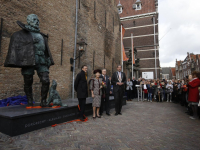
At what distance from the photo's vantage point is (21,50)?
3418 millimetres

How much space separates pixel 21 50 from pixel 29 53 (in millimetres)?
189

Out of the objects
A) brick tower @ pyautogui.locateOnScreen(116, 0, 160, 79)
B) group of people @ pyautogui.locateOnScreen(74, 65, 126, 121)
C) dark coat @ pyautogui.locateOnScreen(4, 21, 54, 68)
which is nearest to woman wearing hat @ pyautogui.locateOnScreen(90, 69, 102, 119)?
group of people @ pyautogui.locateOnScreen(74, 65, 126, 121)

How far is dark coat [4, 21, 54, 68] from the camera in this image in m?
3.32

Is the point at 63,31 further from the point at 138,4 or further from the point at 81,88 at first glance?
the point at 138,4

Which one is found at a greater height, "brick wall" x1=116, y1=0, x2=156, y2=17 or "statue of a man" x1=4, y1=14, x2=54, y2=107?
"brick wall" x1=116, y1=0, x2=156, y2=17

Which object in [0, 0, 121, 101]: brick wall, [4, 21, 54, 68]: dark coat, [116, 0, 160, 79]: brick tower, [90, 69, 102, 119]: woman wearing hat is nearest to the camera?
[4, 21, 54, 68]: dark coat

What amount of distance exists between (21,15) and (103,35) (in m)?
7.80

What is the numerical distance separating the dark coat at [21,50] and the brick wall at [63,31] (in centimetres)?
260

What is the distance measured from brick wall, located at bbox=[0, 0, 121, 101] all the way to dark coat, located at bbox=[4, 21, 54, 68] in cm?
260

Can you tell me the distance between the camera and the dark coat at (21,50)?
131 inches

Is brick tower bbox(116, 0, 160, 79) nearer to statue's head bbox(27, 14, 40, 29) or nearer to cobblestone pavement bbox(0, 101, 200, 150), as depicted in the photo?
statue's head bbox(27, 14, 40, 29)

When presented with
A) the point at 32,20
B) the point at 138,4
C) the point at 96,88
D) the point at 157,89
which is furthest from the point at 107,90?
the point at 138,4

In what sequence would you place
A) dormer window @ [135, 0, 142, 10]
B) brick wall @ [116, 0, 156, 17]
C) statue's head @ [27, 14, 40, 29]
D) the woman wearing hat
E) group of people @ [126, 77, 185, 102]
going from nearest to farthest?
statue's head @ [27, 14, 40, 29], the woman wearing hat, group of people @ [126, 77, 185, 102], brick wall @ [116, 0, 156, 17], dormer window @ [135, 0, 142, 10]

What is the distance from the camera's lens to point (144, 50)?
26438mm
